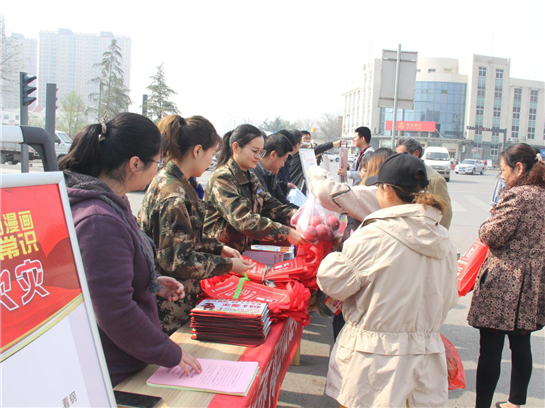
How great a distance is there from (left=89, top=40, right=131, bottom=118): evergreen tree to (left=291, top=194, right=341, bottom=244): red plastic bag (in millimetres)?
37070

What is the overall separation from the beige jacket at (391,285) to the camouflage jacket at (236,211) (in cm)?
90

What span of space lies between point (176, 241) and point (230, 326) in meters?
0.46

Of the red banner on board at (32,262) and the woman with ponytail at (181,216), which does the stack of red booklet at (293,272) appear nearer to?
the woman with ponytail at (181,216)

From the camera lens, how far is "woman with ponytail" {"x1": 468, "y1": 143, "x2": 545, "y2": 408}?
262cm

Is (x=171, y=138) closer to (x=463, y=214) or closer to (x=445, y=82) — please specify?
(x=463, y=214)

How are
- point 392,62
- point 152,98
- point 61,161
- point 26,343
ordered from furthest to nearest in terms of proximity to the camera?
point 152,98 < point 392,62 < point 61,161 < point 26,343

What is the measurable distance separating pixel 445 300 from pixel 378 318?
14.6 inches

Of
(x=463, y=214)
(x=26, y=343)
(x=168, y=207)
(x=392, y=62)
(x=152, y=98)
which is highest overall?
(x=152, y=98)

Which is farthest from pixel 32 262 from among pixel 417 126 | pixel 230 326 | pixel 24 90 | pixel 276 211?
pixel 417 126

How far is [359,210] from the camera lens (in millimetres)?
2418

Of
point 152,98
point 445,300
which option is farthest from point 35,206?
point 152,98

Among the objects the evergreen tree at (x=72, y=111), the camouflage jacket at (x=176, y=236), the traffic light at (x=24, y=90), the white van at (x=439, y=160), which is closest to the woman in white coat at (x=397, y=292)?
the camouflage jacket at (x=176, y=236)

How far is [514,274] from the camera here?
264 centimetres

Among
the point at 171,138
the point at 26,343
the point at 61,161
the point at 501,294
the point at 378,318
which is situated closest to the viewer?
the point at 26,343
